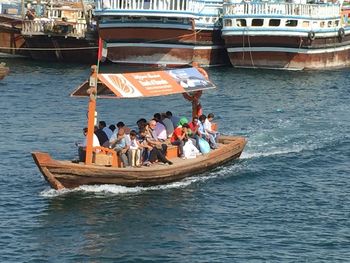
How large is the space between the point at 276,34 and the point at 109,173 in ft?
123

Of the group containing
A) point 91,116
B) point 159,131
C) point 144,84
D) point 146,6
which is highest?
point 146,6

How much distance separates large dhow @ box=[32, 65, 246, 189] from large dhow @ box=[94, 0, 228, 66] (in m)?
31.6

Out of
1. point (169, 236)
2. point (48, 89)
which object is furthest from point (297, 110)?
point (169, 236)

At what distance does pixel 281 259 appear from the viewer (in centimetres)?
2428

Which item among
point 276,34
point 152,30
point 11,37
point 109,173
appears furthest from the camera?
point 11,37

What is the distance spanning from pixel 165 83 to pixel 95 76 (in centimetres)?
381

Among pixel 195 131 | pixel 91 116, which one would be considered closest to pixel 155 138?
pixel 195 131

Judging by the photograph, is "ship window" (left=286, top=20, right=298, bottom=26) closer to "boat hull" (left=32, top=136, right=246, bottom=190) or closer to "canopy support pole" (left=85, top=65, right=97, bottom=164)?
"boat hull" (left=32, top=136, right=246, bottom=190)

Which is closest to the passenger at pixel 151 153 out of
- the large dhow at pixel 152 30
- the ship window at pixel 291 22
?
the large dhow at pixel 152 30

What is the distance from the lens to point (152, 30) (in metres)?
65.2

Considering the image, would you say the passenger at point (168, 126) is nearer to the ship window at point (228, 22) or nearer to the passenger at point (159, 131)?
the passenger at point (159, 131)

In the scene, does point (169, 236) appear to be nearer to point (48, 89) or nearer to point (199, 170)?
point (199, 170)

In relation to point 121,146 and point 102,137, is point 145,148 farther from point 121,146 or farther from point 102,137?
point 102,137

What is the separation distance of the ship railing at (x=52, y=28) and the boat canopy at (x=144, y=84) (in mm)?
34790
